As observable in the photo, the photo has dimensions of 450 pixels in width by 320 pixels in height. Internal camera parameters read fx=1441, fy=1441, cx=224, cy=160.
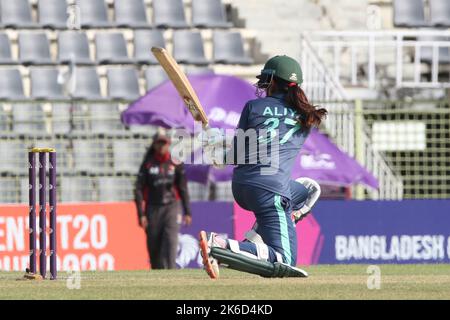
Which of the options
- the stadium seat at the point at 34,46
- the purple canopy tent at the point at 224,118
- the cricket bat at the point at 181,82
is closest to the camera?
the cricket bat at the point at 181,82

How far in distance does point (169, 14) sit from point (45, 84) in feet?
9.45

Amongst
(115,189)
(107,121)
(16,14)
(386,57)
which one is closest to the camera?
(115,189)

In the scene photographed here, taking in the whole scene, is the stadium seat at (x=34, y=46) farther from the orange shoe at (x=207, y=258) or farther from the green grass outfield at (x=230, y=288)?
the orange shoe at (x=207, y=258)

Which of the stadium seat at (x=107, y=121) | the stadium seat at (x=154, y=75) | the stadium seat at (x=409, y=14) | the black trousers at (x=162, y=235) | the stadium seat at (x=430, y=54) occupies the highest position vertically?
the stadium seat at (x=409, y=14)

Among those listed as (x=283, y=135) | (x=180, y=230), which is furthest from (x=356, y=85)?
(x=283, y=135)

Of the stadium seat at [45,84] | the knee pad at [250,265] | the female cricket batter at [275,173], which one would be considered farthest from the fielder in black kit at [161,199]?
the knee pad at [250,265]

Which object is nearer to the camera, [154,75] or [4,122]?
[4,122]

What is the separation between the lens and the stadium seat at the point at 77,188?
20562 mm

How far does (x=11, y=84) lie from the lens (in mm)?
24078

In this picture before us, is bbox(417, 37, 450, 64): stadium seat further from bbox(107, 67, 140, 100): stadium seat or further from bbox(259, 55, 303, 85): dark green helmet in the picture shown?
bbox(259, 55, 303, 85): dark green helmet

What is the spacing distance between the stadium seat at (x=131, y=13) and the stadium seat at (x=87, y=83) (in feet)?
5.06

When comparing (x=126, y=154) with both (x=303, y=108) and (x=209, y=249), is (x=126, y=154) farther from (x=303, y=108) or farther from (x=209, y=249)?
(x=209, y=249)

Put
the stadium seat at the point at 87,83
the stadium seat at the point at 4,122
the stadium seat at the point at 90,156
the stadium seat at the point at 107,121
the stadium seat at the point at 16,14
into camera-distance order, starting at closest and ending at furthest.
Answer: the stadium seat at the point at 4,122 < the stadium seat at the point at 90,156 < the stadium seat at the point at 107,121 < the stadium seat at the point at 87,83 < the stadium seat at the point at 16,14

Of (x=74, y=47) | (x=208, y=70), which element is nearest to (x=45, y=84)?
(x=74, y=47)
